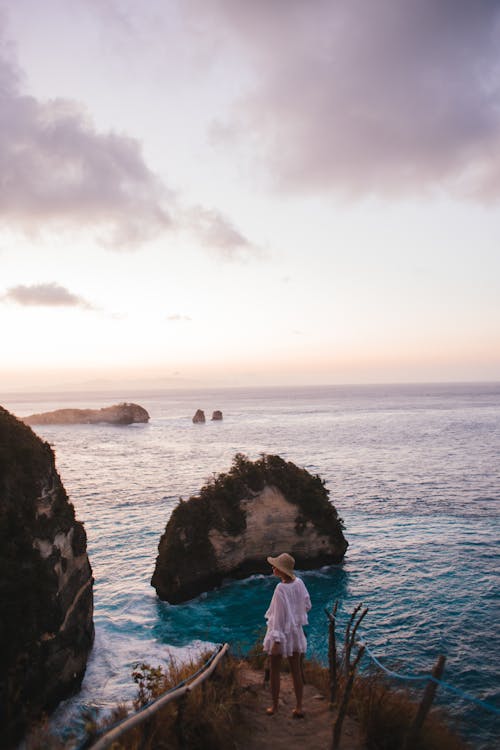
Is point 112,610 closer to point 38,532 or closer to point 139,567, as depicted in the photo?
point 139,567

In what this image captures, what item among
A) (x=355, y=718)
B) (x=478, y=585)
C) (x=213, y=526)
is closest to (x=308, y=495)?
(x=213, y=526)

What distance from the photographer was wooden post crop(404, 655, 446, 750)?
7.33m

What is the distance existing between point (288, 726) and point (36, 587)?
27.9ft

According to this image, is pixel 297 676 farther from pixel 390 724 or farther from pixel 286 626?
pixel 390 724

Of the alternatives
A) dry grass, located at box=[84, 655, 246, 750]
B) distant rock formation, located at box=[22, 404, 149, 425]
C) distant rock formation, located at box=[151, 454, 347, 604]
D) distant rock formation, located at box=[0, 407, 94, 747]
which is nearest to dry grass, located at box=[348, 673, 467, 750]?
dry grass, located at box=[84, 655, 246, 750]

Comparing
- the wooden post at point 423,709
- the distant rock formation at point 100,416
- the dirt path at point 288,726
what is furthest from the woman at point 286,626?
the distant rock formation at point 100,416

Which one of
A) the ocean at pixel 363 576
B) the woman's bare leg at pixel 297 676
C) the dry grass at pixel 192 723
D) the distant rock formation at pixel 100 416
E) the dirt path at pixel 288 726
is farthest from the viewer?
the distant rock formation at pixel 100 416

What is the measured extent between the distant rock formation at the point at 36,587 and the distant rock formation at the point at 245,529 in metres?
6.55

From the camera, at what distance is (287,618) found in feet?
29.8

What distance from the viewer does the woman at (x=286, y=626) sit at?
9.10 m

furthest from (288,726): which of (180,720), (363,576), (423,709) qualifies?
(363,576)

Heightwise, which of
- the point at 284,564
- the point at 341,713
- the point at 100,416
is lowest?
the point at 100,416

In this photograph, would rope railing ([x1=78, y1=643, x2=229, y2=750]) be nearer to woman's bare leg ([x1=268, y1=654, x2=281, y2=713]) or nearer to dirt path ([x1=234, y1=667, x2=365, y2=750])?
woman's bare leg ([x1=268, y1=654, x2=281, y2=713])

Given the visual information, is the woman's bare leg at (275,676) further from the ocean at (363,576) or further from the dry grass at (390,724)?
the ocean at (363,576)
